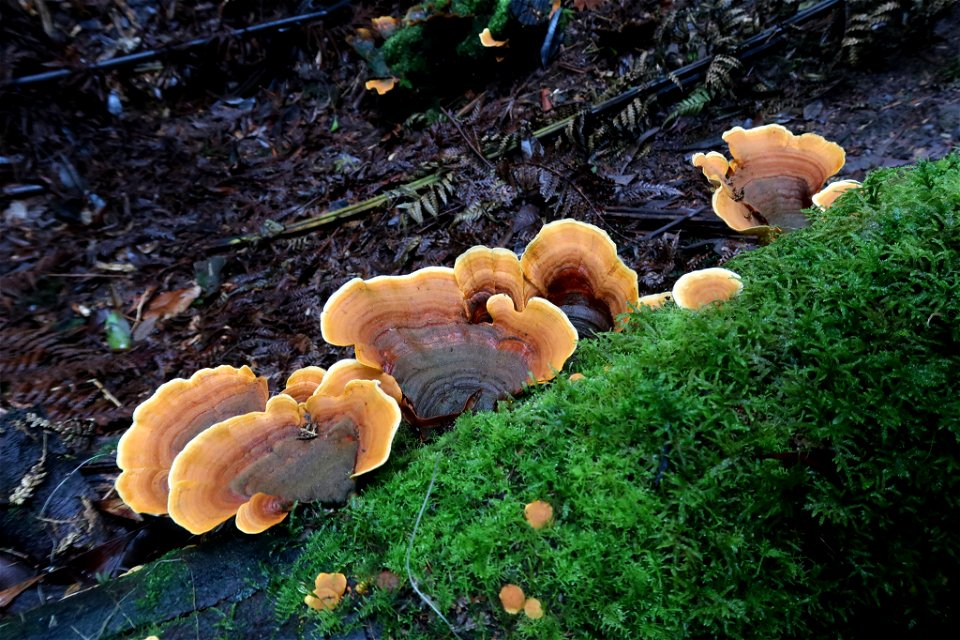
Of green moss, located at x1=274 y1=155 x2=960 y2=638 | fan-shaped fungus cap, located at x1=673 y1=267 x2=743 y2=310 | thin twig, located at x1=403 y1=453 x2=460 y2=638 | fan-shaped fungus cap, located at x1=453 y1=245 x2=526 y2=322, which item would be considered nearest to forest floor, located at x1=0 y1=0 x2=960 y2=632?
fan-shaped fungus cap, located at x1=673 y1=267 x2=743 y2=310

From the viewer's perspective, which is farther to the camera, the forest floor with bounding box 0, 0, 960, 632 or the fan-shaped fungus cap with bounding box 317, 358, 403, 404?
the forest floor with bounding box 0, 0, 960, 632

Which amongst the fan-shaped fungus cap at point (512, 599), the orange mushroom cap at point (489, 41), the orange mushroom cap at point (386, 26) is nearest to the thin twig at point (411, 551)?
the fan-shaped fungus cap at point (512, 599)

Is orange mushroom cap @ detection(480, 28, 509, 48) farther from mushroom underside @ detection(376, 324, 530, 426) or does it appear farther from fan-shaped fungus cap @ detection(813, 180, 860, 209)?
mushroom underside @ detection(376, 324, 530, 426)

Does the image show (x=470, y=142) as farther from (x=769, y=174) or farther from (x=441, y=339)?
(x=441, y=339)

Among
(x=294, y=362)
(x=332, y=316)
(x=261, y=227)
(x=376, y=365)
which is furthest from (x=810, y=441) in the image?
(x=261, y=227)

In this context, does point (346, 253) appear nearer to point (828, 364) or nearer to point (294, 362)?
point (294, 362)

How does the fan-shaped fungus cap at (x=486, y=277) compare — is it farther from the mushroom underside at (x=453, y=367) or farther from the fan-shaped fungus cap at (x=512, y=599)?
the fan-shaped fungus cap at (x=512, y=599)
